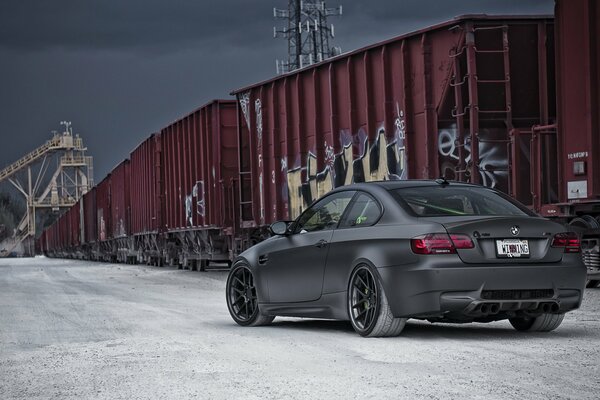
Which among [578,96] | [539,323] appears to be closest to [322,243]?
[539,323]

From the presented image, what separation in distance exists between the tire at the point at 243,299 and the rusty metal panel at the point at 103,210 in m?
39.0

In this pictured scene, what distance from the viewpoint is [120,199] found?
4531 cm

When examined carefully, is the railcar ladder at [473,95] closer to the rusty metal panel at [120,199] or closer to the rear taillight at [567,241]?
the rear taillight at [567,241]

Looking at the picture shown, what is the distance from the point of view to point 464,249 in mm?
8469

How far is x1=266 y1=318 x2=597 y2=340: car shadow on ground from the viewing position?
9.14 meters

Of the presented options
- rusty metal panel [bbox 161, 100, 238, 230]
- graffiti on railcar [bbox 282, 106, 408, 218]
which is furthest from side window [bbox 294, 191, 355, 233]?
rusty metal panel [bbox 161, 100, 238, 230]

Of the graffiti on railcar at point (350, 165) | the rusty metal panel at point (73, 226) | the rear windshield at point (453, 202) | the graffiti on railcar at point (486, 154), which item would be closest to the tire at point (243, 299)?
the rear windshield at point (453, 202)

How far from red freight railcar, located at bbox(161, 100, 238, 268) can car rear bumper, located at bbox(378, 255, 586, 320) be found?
1745 centimetres

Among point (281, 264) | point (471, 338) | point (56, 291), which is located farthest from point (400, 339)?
point (56, 291)

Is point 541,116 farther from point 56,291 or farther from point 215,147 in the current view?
point 215,147

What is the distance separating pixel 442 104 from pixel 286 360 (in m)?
9.31

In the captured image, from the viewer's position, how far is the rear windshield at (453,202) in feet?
29.8

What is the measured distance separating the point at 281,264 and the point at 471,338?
2005 millimetres

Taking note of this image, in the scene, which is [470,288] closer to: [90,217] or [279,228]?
[279,228]
